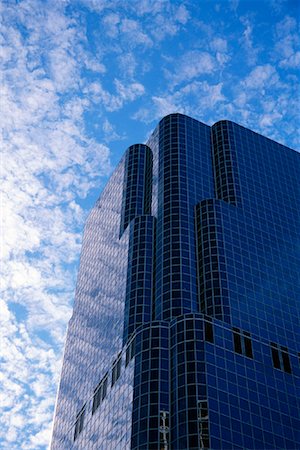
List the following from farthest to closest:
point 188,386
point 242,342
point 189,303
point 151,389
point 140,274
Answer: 1. point 140,274
2. point 189,303
3. point 242,342
4. point 151,389
5. point 188,386

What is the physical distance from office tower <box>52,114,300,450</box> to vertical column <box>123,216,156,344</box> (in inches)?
10.6

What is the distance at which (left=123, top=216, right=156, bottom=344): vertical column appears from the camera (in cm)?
12188

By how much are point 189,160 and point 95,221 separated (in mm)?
45649

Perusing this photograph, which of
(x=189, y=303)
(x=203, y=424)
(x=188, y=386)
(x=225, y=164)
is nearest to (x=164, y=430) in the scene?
(x=203, y=424)

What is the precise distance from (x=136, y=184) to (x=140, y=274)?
32239mm

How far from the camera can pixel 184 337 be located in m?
107

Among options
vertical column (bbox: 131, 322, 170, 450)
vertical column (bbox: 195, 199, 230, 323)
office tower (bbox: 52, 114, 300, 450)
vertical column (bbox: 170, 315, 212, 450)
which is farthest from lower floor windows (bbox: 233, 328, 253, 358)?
vertical column (bbox: 131, 322, 170, 450)

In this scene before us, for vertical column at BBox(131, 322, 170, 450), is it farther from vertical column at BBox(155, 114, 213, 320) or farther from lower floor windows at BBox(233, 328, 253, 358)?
lower floor windows at BBox(233, 328, 253, 358)

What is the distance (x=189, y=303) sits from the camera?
118688mm

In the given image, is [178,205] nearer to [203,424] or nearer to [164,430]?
[164,430]

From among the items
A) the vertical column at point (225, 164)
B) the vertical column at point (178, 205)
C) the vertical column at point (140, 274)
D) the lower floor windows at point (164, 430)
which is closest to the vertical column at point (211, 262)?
the vertical column at point (178, 205)

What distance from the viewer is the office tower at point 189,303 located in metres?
101

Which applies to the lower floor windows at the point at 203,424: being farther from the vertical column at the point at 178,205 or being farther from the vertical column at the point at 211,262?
the vertical column at the point at 178,205

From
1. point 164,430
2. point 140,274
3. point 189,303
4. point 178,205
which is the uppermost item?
point 178,205
